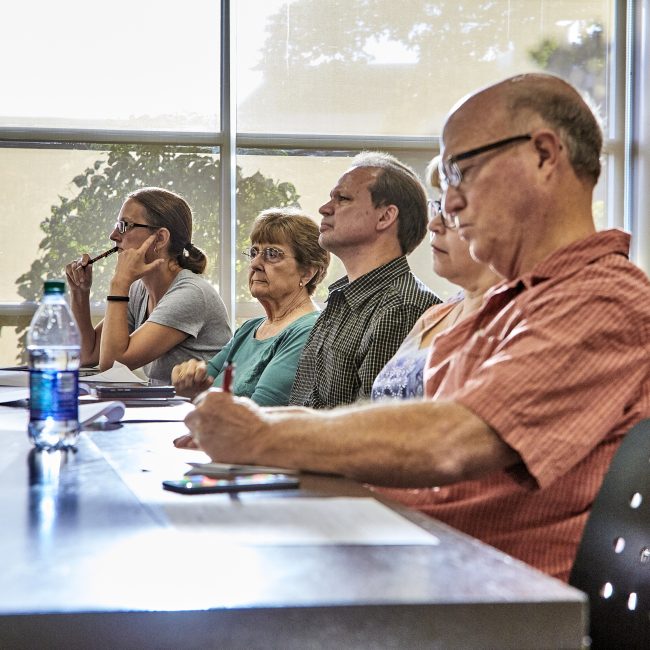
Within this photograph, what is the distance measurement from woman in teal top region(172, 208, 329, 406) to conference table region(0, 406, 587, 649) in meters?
1.99

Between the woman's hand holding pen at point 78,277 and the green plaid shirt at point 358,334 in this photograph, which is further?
the woman's hand holding pen at point 78,277

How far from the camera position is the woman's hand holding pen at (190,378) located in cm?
283

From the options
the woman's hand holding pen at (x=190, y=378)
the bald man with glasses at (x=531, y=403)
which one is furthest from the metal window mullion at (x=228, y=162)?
the bald man with glasses at (x=531, y=403)

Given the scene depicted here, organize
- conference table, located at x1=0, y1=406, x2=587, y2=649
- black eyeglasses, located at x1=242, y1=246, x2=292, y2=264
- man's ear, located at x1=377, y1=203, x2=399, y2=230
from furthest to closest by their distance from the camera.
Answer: black eyeglasses, located at x1=242, y1=246, x2=292, y2=264 < man's ear, located at x1=377, y1=203, x2=399, y2=230 < conference table, located at x1=0, y1=406, x2=587, y2=649

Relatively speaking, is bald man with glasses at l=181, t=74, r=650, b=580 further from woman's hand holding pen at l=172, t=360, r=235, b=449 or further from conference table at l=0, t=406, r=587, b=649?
conference table at l=0, t=406, r=587, b=649

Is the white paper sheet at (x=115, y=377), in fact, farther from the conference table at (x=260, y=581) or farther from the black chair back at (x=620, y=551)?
the black chair back at (x=620, y=551)

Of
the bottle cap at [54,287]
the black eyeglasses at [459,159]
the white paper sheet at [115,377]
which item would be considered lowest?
the white paper sheet at [115,377]

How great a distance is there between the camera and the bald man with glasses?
1122mm

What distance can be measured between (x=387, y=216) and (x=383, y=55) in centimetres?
267

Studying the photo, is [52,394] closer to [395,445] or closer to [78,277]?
[395,445]

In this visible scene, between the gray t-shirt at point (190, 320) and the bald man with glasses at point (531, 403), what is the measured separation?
2230 mm

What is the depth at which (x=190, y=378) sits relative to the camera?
2828mm

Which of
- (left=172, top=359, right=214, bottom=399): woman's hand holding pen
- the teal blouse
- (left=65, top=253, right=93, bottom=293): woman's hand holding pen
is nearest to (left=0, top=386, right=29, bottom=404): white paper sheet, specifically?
(left=172, top=359, right=214, bottom=399): woman's hand holding pen

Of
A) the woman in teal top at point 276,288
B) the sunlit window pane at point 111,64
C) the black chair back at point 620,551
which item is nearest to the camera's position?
the black chair back at point 620,551
